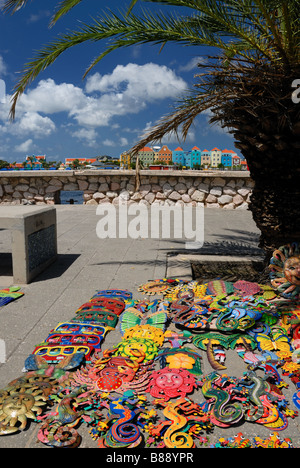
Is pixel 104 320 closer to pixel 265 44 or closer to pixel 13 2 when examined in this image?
pixel 265 44

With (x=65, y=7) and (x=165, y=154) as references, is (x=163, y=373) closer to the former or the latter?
(x=65, y=7)

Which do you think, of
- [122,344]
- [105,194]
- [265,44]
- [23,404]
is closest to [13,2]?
[265,44]

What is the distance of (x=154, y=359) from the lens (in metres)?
3.04

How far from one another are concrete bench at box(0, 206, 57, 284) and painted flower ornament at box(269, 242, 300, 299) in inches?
124

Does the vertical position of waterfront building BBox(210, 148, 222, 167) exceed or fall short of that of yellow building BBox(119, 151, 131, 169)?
it exceeds it

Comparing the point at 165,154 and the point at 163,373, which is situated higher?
the point at 165,154

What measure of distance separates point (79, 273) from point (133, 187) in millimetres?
7454

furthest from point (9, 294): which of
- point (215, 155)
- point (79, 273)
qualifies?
point (215, 155)

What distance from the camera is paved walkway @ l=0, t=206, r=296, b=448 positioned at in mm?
3342

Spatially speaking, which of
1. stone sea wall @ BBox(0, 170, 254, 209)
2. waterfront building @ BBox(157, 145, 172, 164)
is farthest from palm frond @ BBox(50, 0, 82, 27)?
waterfront building @ BBox(157, 145, 172, 164)

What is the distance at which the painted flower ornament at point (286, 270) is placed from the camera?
414cm

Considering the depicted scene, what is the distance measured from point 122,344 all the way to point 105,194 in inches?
391

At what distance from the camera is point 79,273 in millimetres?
5488

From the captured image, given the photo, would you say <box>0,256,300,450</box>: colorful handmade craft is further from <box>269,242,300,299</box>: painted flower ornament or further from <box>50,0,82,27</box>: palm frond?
<box>50,0,82,27</box>: palm frond
